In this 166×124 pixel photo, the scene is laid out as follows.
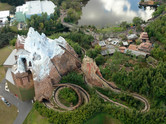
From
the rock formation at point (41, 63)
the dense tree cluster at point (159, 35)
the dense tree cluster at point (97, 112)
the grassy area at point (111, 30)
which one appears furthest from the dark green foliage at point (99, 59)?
the grassy area at point (111, 30)

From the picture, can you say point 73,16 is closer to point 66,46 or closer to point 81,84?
point 66,46

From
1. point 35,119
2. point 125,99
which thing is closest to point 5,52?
point 35,119

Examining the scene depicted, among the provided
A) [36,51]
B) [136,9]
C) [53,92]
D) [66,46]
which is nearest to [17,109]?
[53,92]

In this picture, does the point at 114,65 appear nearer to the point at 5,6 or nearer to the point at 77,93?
the point at 77,93

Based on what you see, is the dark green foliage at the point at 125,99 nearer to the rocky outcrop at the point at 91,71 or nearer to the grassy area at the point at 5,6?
the rocky outcrop at the point at 91,71

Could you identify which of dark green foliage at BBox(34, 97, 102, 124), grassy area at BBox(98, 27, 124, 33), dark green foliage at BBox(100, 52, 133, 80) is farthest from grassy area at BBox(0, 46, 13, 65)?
grassy area at BBox(98, 27, 124, 33)

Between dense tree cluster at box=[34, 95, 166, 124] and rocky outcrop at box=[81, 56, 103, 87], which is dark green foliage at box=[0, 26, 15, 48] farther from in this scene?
dense tree cluster at box=[34, 95, 166, 124]
